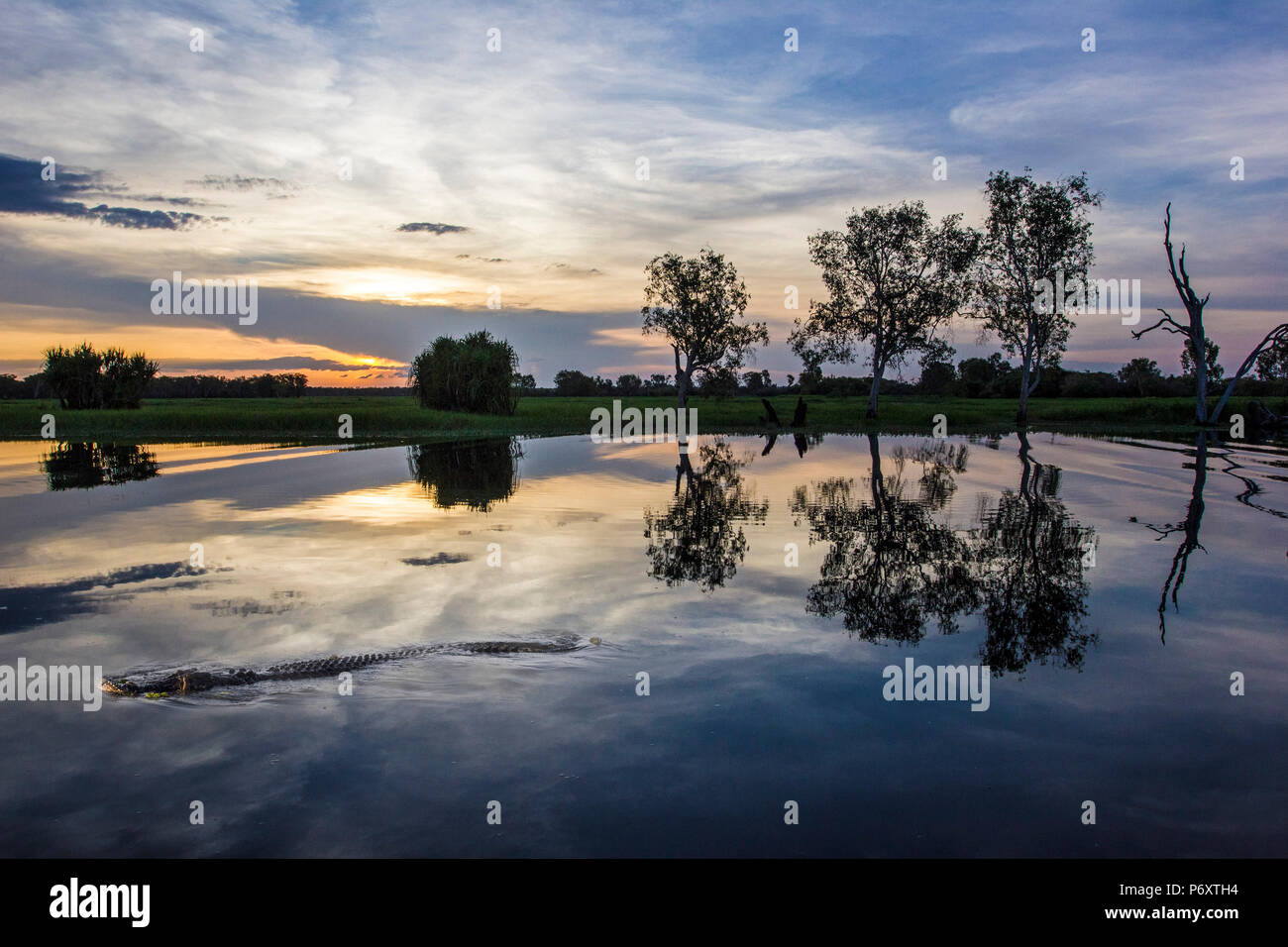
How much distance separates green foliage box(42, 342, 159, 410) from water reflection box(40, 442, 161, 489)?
27.7m

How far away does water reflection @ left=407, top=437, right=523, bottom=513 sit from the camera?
805 inches

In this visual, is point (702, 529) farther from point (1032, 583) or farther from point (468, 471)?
point (468, 471)

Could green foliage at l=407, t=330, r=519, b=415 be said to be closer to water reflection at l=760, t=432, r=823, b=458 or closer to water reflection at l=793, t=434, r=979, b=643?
water reflection at l=760, t=432, r=823, b=458

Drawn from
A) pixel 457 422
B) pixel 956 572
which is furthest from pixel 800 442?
pixel 956 572

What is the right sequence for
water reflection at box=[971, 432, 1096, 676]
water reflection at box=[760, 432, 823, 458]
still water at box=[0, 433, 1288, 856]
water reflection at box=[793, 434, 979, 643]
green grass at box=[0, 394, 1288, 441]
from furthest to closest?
green grass at box=[0, 394, 1288, 441] → water reflection at box=[760, 432, 823, 458] → water reflection at box=[793, 434, 979, 643] → water reflection at box=[971, 432, 1096, 676] → still water at box=[0, 433, 1288, 856]

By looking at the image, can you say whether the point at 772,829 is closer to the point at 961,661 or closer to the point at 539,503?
the point at 961,661

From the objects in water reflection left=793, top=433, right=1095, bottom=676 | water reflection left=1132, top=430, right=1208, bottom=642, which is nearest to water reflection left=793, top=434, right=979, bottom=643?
water reflection left=793, top=433, right=1095, bottom=676

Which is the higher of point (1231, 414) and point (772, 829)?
point (1231, 414)

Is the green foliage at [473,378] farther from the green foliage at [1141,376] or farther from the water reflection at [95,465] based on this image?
the green foliage at [1141,376]

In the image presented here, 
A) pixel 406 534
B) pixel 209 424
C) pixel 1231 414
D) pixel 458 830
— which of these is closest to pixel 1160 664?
pixel 458 830

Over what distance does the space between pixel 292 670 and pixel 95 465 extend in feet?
91.0

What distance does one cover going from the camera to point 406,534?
→ 1481cm

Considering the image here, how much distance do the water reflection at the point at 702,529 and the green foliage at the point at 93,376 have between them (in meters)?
59.0
